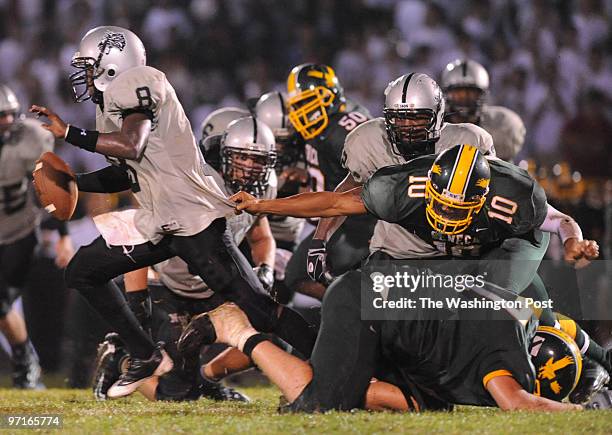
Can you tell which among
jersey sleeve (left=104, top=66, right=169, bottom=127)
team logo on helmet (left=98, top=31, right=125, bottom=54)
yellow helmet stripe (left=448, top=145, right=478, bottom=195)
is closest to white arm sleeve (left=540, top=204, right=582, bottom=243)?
yellow helmet stripe (left=448, top=145, right=478, bottom=195)

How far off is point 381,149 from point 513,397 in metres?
1.68

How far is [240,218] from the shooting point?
245 inches

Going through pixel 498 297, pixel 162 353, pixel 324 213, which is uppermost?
pixel 324 213

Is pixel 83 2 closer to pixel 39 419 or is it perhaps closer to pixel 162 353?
pixel 162 353

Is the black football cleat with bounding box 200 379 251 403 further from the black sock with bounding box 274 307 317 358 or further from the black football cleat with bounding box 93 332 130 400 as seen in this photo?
the black sock with bounding box 274 307 317 358

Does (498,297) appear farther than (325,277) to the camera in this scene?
No

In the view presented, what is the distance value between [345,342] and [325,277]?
161 centimetres

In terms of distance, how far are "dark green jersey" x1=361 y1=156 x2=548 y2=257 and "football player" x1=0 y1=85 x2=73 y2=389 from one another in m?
3.05

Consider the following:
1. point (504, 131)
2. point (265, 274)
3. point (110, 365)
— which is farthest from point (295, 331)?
point (504, 131)

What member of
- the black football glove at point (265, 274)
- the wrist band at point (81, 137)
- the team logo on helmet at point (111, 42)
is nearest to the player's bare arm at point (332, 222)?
the black football glove at point (265, 274)

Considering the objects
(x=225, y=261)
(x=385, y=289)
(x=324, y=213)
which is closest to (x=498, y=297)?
(x=385, y=289)

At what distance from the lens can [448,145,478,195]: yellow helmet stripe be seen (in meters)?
4.65

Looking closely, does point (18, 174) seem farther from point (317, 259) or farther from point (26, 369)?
point (317, 259)

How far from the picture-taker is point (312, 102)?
23.3 feet
